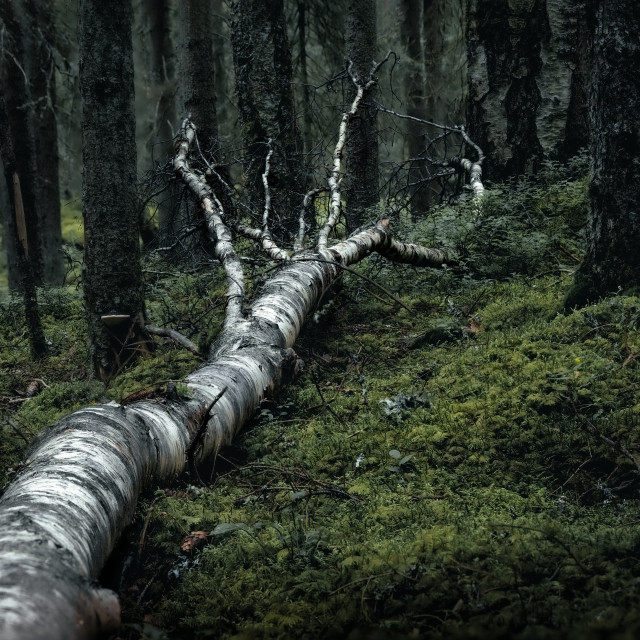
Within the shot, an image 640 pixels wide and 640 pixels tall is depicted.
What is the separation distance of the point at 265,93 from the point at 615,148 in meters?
5.16

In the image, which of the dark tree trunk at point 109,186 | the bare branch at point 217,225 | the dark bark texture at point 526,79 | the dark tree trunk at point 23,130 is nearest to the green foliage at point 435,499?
the bare branch at point 217,225

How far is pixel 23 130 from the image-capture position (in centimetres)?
1014

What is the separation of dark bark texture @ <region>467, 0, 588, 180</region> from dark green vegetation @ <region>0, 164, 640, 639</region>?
2543 mm

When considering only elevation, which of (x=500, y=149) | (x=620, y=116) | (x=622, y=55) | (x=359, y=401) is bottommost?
(x=359, y=401)

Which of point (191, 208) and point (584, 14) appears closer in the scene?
point (584, 14)

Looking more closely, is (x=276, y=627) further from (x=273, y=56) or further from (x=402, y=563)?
(x=273, y=56)

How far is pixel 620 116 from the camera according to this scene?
4090mm

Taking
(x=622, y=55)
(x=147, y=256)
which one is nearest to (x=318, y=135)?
(x=147, y=256)

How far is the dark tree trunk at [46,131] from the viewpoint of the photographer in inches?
436

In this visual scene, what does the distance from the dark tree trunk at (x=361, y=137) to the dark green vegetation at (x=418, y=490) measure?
4380mm

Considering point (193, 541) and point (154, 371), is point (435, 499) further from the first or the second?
point (154, 371)

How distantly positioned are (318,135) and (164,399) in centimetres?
1144

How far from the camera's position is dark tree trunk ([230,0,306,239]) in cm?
795

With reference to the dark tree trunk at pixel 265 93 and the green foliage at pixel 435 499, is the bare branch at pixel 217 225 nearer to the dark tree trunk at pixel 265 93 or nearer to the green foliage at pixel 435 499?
the green foliage at pixel 435 499
